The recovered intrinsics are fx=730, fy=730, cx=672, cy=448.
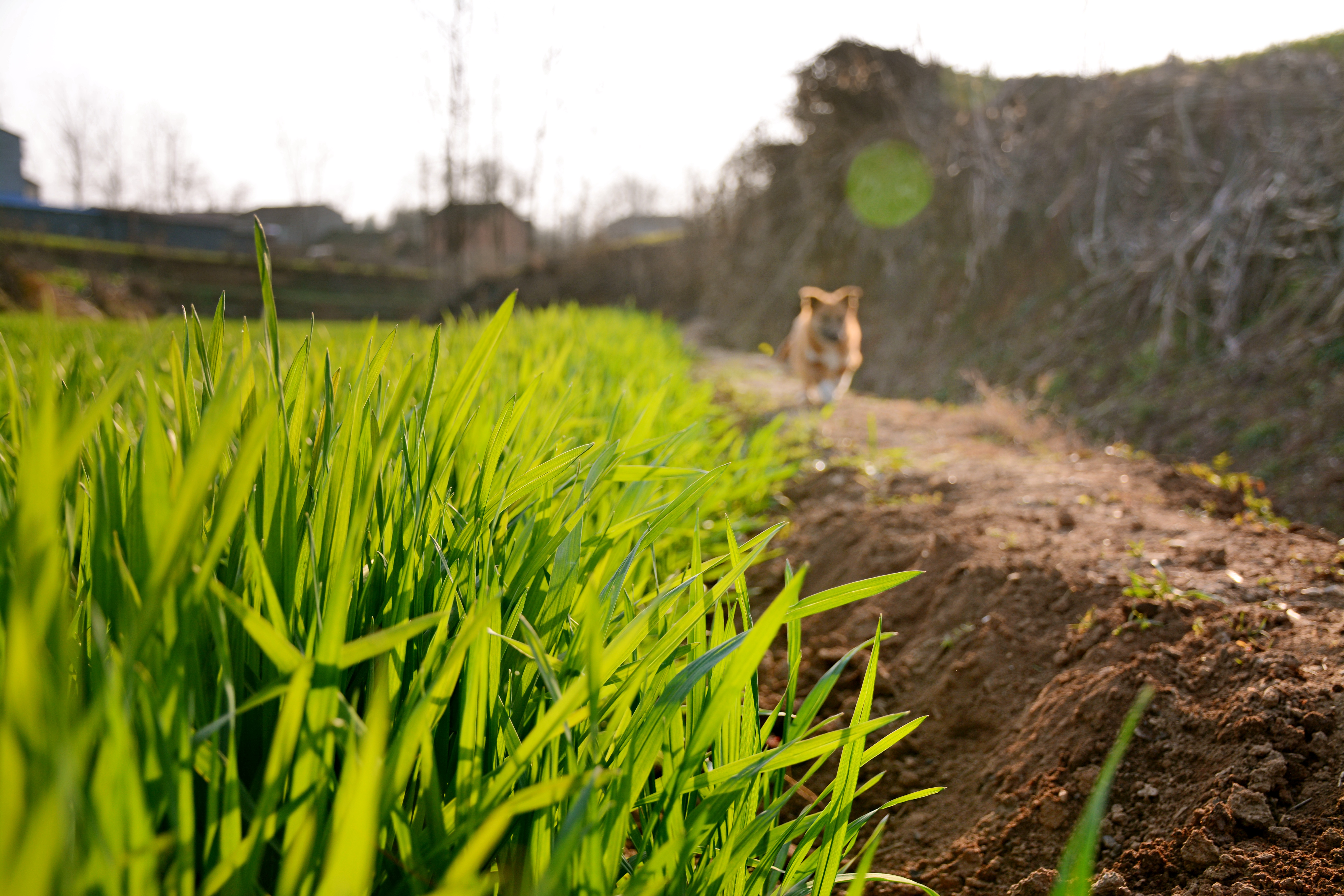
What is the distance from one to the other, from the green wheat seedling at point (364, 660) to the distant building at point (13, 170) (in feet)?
217

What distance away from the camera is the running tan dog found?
6.35 metres

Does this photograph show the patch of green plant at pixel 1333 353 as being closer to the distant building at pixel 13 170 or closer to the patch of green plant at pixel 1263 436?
the patch of green plant at pixel 1263 436

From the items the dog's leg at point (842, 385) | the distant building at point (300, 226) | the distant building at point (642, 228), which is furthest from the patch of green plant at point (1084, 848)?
the distant building at point (300, 226)

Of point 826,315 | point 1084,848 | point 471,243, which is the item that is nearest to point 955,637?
point 1084,848

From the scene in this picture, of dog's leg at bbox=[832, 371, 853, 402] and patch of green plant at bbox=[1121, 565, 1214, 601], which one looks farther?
dog's leg at bbox=[832, 371, 853, 402]

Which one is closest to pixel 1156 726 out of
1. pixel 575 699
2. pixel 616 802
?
pixel 616 802

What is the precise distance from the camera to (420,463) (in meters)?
0.96

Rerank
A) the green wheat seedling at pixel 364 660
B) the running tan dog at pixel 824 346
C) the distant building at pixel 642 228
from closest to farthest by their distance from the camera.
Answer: the green wheat seedling at pixel 364 660, the running tan dog at pixel 824 346, the distant building at pixel 642 228

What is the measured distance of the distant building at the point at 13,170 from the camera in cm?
5031

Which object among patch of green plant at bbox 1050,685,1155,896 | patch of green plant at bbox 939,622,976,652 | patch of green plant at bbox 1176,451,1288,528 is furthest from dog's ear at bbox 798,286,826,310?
patch of green plant at bbox 1050,685,1155,896

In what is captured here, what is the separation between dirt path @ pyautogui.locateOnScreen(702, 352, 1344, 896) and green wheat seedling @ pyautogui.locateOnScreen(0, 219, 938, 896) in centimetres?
34

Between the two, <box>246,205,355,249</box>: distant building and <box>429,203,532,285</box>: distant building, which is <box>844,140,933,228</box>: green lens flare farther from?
<box>246,205,355,249</box>: distant building

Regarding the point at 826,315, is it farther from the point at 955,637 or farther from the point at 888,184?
the point at 888,184

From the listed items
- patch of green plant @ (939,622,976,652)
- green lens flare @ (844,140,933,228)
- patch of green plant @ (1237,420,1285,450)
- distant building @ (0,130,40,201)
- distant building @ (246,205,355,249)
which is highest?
distant building @ (0,130,40,201)
